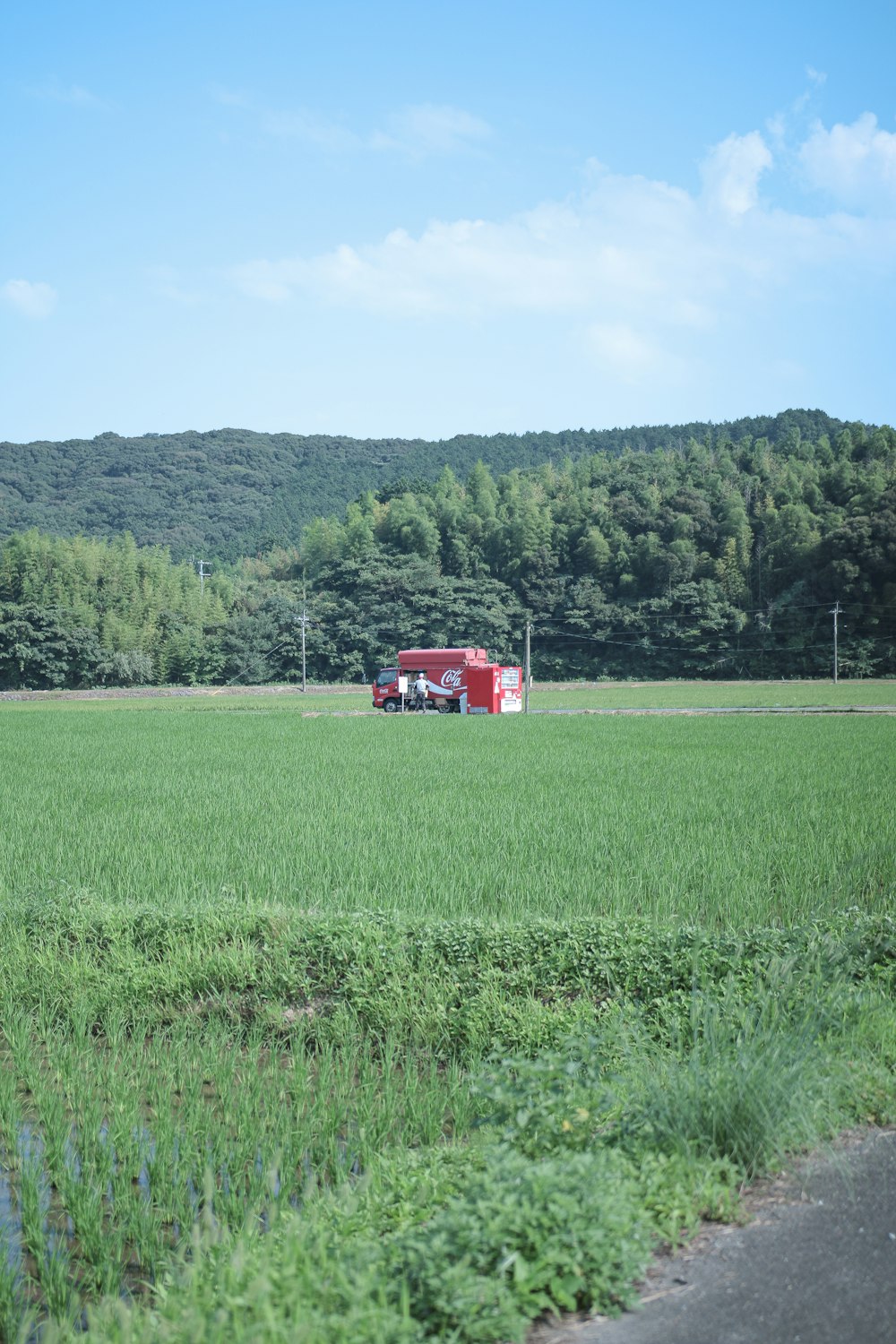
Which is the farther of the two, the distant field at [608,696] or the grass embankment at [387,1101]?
the distant field at [608,696]

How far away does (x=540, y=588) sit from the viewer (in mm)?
72250

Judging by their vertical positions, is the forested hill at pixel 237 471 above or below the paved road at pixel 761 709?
above

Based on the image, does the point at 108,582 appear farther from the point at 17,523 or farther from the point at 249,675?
the point at 17,523

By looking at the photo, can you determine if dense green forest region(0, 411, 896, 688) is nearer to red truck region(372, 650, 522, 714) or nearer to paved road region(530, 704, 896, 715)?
paved road region(530, 704, 896, 715)

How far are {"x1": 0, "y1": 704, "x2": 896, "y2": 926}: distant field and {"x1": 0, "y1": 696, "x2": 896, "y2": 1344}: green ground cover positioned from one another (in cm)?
6

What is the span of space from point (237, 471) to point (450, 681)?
88.5 metres

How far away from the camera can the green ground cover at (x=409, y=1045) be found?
2697 mm

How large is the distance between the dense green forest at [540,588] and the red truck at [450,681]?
2603 centimetres

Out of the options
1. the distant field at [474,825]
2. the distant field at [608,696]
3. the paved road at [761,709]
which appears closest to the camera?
the distant field at [474,825]

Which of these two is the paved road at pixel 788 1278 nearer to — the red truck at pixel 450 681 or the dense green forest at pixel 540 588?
the red truck at pixel 450 681

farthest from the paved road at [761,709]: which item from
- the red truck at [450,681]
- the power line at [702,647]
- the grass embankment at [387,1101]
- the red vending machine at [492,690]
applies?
the grass embankment at [387,1101]

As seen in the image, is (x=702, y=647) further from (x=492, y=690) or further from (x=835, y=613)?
(x=492, y=690)

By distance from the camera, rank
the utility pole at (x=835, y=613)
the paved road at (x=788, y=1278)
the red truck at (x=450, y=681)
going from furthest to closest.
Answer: the utility pole at (x=835, y=613) < the red truck at (x=450, y=681) < the paved road at (x=788, y=1278)

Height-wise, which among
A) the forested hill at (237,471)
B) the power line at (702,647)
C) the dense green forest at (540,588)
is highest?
the forested hill at (237,471)
